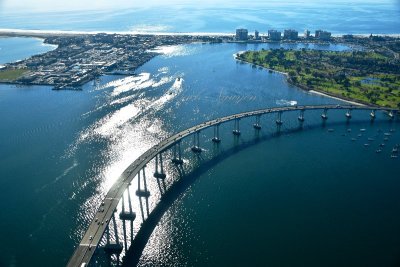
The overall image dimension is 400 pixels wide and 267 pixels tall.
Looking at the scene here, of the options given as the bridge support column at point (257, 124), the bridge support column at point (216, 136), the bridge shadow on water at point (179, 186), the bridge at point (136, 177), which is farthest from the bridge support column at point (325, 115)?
the bridge support column at point (216, 136)

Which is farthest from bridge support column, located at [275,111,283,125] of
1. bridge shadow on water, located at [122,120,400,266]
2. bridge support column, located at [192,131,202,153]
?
bridge support column, located at [192,131,202,153]

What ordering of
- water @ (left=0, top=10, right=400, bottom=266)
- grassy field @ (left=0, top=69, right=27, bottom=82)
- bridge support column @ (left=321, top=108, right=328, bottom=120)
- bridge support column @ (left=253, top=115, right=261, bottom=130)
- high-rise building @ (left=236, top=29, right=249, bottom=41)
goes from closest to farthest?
water @ (left=0, top=10, right=400, bottom=266)
bridge support column @ (left=253, top=115, right=261, bottom=130)
bridge support column @ (left=321, top=108, right=328, bottom=120)
grassy field @ (left=0, top=69, right=27, bottom=82)
high-rise building @ (left=236, top=29, right=249, bottom=41)

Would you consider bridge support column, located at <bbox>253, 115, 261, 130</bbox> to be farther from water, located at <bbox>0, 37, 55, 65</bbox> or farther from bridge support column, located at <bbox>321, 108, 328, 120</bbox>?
water, located at <bbox>0, 37, 55, 65</bbox>

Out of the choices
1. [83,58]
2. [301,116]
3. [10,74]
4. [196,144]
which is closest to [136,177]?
[196,144]

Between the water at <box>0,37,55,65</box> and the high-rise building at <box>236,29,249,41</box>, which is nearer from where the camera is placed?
the water at <box>0,37,55,65</box>

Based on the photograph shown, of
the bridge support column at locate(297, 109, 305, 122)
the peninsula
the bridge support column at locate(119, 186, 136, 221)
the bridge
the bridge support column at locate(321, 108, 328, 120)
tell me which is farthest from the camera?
the peninsula

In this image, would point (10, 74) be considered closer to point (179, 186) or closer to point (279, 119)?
point (279, 119)

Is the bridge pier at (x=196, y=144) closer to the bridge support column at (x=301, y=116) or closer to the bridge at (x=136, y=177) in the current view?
the bridge at (x=136, y=177)

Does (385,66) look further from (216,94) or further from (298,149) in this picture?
(298,149)
